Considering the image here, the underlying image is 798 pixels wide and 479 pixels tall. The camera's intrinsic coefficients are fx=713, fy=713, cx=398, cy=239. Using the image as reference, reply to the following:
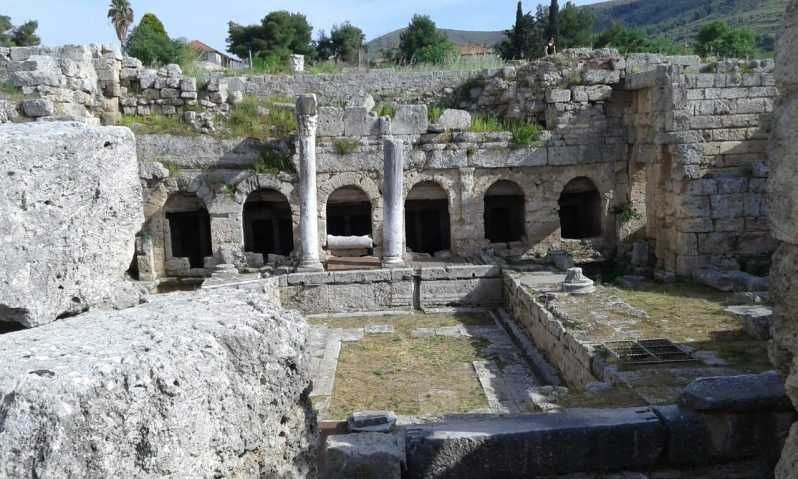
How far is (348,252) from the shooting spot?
17516mm

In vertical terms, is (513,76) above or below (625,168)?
above

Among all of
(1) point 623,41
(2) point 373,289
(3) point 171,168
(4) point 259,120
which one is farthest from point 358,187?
(1) point 623,41

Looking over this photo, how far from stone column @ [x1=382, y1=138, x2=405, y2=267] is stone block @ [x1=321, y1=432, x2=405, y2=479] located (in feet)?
36.5

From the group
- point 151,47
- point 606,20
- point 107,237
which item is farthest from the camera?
point 606,20

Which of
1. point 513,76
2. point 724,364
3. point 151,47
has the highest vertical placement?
point 151,47

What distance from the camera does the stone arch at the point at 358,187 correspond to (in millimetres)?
17844

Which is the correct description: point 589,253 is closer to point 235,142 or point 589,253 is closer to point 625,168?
point 625,168

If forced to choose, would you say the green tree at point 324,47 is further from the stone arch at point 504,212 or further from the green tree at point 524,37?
the stone arch at point 504,212

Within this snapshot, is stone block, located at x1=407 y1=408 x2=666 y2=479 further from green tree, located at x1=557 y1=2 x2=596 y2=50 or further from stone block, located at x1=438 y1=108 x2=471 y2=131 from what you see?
green tree, located at x1=557 y1=2 x2=596 y2=50

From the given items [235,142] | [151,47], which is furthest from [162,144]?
[151,47]

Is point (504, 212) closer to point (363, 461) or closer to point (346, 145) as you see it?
point (346, 145)

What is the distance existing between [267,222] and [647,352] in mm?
13034

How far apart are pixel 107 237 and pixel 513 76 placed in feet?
56.9

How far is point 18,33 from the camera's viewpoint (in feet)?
178
